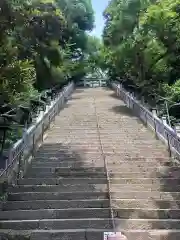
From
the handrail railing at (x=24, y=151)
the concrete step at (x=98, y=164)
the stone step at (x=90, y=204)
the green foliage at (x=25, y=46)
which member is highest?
the green foliage at (x=25, y=46)

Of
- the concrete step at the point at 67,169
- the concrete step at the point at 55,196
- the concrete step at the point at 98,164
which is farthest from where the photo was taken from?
the concrete step at the point at 98,164

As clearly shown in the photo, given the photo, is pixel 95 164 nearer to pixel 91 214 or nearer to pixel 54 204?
pixel 54 204

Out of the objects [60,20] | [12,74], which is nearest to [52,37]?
[60,20]

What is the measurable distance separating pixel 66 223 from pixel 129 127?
8.57 m

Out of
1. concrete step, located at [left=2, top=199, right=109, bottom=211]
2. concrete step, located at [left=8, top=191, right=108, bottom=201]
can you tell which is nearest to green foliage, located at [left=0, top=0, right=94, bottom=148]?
concrete step, located at [left=8, top=191, right=108, bottom=201]

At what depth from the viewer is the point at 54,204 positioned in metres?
8.32

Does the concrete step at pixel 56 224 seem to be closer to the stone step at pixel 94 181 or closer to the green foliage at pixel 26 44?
the stone step at pixel 94 181

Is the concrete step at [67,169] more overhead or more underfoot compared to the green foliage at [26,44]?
more underfoot

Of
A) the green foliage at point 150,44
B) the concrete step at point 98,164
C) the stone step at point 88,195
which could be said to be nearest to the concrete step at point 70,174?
the concrete step at point 98,164

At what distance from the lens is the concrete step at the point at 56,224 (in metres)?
7.43

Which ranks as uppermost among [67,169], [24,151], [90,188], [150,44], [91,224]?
[150,44]

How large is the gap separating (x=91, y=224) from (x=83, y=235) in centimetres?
49

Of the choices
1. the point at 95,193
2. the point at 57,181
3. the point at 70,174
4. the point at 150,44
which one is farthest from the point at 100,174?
the point at 150,44

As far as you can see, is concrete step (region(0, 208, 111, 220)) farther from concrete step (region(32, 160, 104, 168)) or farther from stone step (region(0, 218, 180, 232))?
concrete step (region(32, 160, 104, 168))
